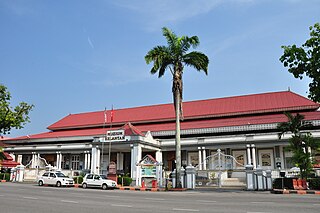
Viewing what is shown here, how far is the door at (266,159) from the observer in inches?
1296

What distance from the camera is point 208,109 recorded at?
132 ft

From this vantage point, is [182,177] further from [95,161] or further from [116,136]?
[95,161]

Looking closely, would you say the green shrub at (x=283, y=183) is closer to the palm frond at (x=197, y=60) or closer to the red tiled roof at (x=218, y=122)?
the palm frond at (x=197, y=60)

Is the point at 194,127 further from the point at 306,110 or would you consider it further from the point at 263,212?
the point at 263,212

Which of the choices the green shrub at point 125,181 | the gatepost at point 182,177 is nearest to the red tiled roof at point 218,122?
the green shrub at point 125,181

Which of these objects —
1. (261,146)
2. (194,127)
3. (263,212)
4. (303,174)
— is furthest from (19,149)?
(263,212)

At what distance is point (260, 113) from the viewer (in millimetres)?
36031

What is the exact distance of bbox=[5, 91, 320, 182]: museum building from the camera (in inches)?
1265

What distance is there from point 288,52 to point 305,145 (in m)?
7.29

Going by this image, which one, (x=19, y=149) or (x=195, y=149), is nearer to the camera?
(x=195, y=149)

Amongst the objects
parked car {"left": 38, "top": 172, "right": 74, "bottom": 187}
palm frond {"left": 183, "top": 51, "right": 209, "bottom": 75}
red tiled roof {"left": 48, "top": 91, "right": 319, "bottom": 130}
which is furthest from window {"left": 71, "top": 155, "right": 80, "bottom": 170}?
palm frond {"left": 183, "top": 51, "right": 209, "bottom": 75}

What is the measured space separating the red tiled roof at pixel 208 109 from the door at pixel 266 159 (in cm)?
516

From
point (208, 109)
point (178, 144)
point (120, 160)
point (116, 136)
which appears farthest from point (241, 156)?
point (120, 160)

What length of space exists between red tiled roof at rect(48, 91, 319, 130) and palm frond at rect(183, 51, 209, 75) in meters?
14.1
